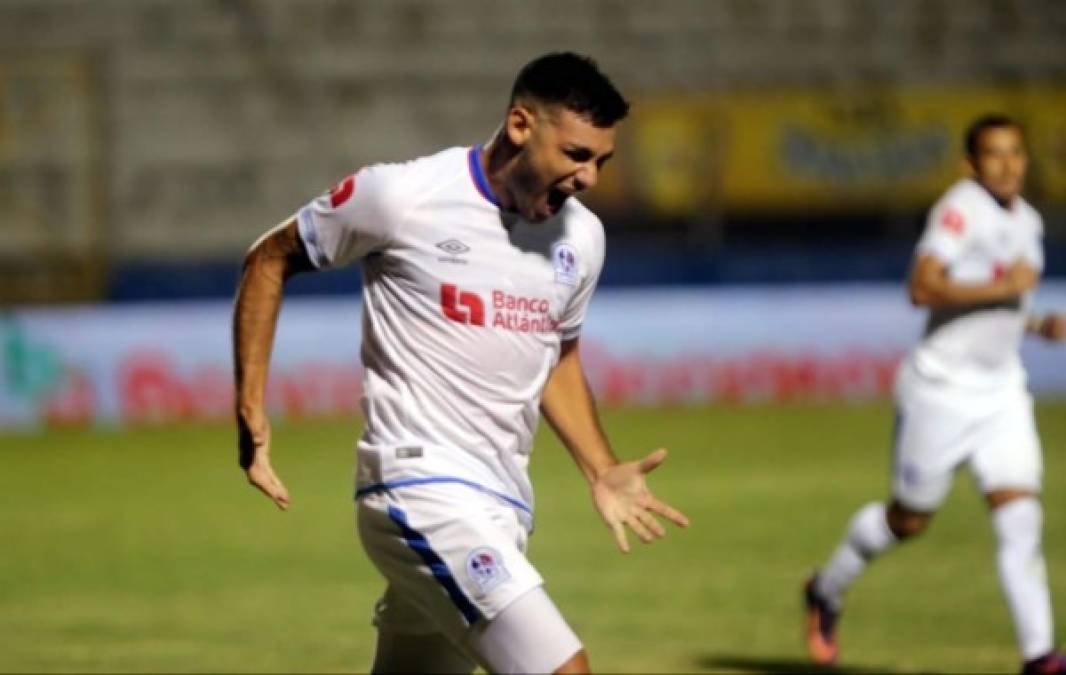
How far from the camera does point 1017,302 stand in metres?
8.30

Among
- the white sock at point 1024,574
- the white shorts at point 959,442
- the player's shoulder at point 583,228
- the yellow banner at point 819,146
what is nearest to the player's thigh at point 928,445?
the white shorts at point 959,442

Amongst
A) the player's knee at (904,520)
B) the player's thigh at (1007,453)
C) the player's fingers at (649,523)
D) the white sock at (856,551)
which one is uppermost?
the player's fingers at (649,523)

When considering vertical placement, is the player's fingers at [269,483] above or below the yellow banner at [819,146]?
above

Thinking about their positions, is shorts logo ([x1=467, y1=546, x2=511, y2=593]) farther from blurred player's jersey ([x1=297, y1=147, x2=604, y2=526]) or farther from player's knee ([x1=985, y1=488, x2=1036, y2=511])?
player's knee ([x1=985, y1=488, x2=1036, y2=511])

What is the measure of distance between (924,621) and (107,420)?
10.2 meters

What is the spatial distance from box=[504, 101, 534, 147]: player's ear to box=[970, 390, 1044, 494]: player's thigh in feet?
11.6

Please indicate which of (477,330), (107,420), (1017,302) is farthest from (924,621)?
(107,420)

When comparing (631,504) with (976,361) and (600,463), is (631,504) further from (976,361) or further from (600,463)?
(976,361)

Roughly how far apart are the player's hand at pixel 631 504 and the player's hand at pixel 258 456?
2.57 feet

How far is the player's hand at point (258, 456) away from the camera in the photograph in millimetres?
4996

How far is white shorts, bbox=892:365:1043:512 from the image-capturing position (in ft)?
26.3

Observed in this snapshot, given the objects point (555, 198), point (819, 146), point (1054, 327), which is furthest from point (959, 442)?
point (819, 146)

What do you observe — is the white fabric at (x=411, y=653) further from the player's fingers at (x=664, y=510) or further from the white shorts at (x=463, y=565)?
the player's fingers at (x=664, y=510)

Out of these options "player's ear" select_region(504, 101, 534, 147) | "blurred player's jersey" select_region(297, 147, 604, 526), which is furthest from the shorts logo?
"player's ear" select_region(504, 101, 534, 147)
